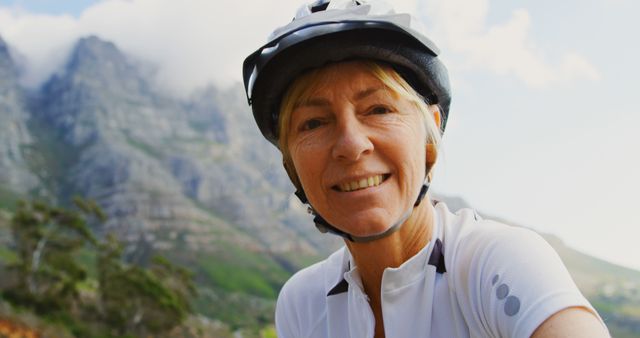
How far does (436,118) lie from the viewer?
10.5ft

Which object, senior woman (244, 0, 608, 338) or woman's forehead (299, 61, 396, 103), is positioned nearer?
senior woman (244, 0, 608, 338)

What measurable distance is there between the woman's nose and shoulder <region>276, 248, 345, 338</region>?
3.03 feet

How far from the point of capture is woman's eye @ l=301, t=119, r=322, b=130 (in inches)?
108

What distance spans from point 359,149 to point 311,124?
1.22 feet

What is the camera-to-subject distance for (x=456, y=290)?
2395 mm

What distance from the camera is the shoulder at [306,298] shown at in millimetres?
3166

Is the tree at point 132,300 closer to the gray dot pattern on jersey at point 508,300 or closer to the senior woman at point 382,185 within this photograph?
the senior woman at point 382,185

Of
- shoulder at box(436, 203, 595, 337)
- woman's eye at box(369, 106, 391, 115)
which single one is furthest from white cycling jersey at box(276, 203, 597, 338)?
woman's eye at box(369, 106, 391, 115)

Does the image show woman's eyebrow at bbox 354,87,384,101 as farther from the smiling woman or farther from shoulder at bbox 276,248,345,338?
shoulder at bbox 276,248,345,338

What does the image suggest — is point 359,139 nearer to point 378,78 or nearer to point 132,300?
point 378,78

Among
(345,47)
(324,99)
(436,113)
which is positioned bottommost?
(436,113)

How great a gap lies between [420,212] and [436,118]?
671 mm

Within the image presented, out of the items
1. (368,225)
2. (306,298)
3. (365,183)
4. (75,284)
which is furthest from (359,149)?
(75,284)

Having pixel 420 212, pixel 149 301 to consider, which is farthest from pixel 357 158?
pixel 149 301
